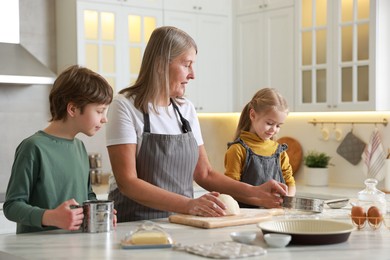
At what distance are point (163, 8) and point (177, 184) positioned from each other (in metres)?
2.62

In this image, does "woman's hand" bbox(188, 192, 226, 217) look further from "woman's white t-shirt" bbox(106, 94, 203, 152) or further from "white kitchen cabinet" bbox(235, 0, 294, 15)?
"white kitchen cabinet" bbox(235, 0, 294, 15)

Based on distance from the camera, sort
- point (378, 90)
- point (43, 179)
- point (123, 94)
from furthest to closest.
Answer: point (378, 90)
point (123, 94)
point (43, 179)

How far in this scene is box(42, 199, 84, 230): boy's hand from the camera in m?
1.99

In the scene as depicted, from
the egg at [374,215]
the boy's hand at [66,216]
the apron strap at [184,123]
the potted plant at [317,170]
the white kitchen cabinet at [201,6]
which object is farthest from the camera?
the white kitchen cabinet at [201,6]

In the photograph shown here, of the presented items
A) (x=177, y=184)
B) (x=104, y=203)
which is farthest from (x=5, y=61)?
(x=104, y=203)

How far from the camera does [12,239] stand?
1982mm

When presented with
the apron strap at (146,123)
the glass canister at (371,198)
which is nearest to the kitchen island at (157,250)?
the glass canister at (371,198)

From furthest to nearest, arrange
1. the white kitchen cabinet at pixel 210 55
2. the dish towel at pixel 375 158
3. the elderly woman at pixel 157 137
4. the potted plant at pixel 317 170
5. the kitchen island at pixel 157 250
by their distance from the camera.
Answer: the white kitchen cabinet at pixel 210 55 → the potted plant at pixel 317 170 → the dish towel at pixel 375 158 → the elderly woman at pixel 157 137 → the kitchen island at pixel 157 250

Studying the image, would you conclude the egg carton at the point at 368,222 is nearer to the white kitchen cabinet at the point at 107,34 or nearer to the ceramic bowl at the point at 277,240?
the ceramic bowl at the point at 277,240

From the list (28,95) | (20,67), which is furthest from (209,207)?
(28,95)

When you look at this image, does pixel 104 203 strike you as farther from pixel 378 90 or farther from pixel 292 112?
pixel 292 112

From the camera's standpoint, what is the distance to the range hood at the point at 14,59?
4281 millimetres

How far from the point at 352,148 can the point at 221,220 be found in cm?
278

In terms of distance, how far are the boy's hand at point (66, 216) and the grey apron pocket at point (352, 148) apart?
308 centimetres
